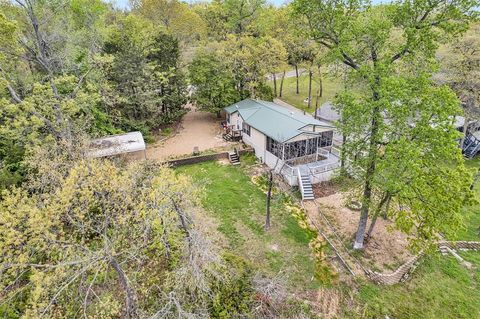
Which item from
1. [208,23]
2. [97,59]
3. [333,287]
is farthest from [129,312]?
[208,23]

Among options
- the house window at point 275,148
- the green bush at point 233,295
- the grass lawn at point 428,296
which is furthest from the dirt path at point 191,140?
the grass lawn at point 428,296

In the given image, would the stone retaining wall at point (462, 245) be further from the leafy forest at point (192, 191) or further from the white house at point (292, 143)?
the white house at point (292, 143)

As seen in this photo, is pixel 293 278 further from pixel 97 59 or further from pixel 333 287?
pixel 97 59

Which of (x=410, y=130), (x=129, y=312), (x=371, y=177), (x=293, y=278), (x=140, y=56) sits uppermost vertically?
(x=140, y=56)

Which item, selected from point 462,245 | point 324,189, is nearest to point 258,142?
point 324,189

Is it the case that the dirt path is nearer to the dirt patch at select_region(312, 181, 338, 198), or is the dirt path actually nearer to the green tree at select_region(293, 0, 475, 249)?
the dirt patch at select_region(312, 181, 338, 198)

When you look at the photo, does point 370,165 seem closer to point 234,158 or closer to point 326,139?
point 326,139
